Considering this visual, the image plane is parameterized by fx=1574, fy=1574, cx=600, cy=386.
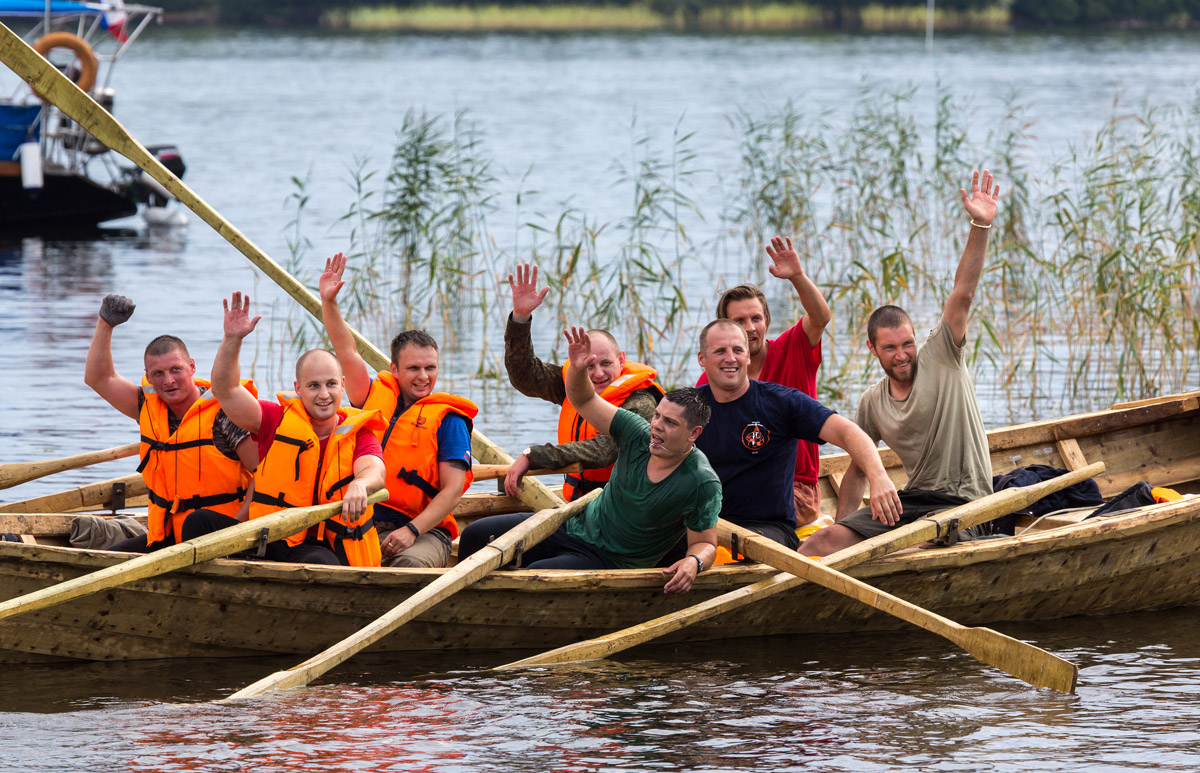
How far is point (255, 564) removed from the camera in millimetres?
5605

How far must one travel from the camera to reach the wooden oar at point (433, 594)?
209 inches

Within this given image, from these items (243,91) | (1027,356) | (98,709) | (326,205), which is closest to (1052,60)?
(243,91)

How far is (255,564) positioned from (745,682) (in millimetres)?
1839

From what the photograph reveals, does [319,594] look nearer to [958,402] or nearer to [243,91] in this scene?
[958,402]

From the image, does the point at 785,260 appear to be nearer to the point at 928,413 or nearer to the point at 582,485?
the point at 928,413

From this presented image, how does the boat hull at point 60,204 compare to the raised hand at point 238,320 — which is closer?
the raised hand at point 238,320

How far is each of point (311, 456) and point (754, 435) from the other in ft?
5.42

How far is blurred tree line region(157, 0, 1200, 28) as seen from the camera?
170ft

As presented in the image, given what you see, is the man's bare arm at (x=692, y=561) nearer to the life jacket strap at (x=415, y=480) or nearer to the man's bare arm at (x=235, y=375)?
the life jacket strap at (x=415, y=480)

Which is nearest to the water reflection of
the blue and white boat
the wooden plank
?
the wooden plank

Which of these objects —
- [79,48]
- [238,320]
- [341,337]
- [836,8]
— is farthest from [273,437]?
[836,8]

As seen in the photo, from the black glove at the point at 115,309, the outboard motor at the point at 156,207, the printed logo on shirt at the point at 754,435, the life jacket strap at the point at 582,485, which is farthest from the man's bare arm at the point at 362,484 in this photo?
the outboard motor at the point at 156,207

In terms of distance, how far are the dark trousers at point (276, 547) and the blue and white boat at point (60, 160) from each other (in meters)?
13.7

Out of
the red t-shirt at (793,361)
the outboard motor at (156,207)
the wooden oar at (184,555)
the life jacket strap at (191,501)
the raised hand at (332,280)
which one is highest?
the outboard motor at (156,207)
